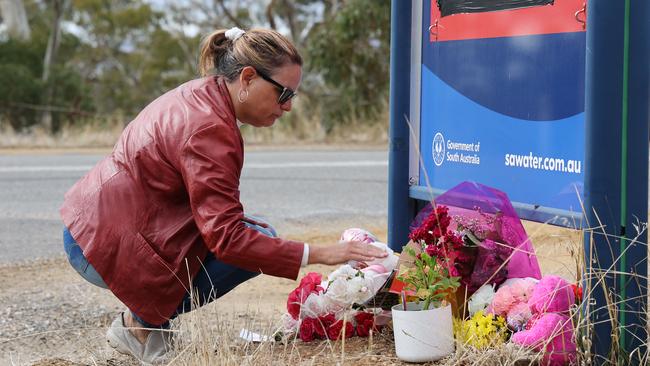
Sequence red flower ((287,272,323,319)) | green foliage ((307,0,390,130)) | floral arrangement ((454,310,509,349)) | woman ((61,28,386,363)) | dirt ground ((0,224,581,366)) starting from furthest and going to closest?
green foliage ((307,0,390,130)) < red flower ((287,272,323,319)) < dirt ground ((0,224,581,366)) < woman ((61,28,386,363)) < floral arrangement ((454,310,509,349))

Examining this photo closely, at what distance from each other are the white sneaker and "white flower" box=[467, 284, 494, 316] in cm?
116

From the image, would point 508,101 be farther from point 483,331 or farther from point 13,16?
point 13,16

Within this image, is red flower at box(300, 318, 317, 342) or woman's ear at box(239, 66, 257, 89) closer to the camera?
woman's ear at box(239, 66, 257, 89)

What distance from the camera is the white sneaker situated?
13.0 ft

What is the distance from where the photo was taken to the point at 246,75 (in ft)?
12.3

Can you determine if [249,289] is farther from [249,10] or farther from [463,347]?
[249,10]

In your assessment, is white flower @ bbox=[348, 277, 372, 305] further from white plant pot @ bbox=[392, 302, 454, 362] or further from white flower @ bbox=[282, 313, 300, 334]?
white plant pot @ bbox=[392, 302, 454, 362]

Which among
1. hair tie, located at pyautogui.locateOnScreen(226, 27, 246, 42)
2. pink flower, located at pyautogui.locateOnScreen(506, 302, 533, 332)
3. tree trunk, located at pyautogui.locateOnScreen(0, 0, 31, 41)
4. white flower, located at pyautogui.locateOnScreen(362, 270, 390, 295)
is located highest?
tree trunk, located at pyautogui.locateOnScreen(0, 0, 31, 41)

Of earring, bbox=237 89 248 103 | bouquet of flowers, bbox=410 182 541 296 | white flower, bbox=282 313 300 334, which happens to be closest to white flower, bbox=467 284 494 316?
bouquet of flowers, bbox=410 182 541 296

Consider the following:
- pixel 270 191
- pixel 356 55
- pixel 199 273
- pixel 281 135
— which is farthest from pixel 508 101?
pixel 356 55

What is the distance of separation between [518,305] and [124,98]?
31.6 meters

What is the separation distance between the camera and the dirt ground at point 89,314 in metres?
3.85

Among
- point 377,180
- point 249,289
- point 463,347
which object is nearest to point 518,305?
point 463,347

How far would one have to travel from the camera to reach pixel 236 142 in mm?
3672
